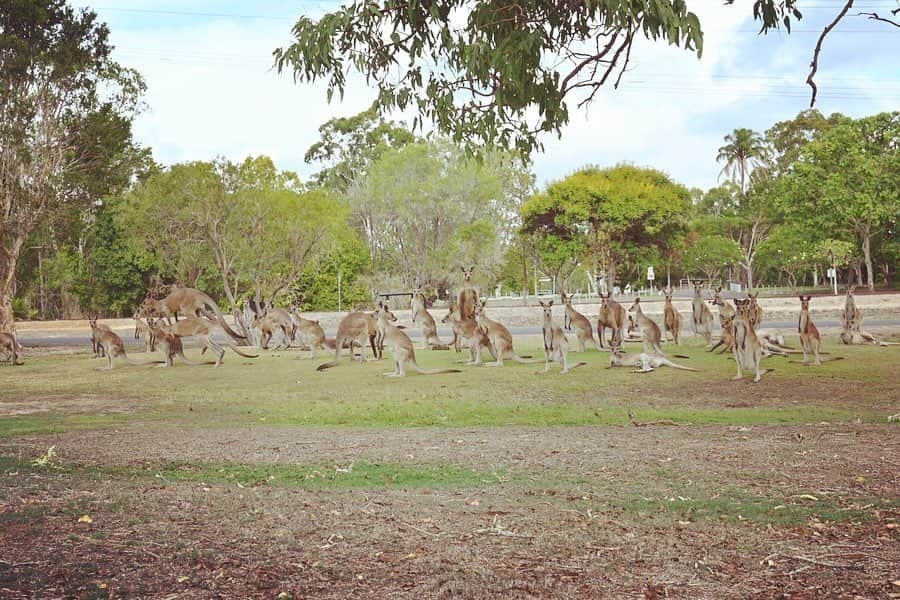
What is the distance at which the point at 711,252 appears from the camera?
62031 millimetres

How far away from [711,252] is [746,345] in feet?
173

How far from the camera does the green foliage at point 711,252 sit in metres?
60.6

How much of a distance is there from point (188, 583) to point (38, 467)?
3.68 m

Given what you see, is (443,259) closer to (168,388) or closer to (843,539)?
(168,388)

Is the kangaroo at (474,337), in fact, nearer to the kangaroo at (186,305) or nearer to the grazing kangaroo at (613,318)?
the grazing kangaroo at (613,318)

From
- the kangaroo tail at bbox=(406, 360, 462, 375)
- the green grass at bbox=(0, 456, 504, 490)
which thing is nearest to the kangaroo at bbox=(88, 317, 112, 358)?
the kangaroo tail at bbox=(406, 360, 462, 375)

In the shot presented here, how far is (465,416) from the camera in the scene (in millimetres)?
10164

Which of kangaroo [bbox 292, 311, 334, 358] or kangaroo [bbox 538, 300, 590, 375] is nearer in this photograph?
kangaroo [bbox 538, 300, 590, 375]

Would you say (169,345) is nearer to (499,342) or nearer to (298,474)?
(499,342)

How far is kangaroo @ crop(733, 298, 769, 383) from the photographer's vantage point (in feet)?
38.2

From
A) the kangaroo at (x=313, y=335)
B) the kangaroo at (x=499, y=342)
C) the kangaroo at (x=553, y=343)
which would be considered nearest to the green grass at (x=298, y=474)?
the kangaroo at (x=553, y=343)

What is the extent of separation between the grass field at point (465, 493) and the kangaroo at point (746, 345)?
0.53m

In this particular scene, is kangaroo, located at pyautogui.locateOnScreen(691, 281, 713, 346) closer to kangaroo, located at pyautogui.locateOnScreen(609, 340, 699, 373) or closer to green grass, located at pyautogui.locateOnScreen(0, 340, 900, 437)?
green grass, located at pyautogui.locateOnScreen(0, 340, 900, 437)

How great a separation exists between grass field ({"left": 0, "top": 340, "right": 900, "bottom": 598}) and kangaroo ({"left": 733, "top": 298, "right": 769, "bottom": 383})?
1.73ft
